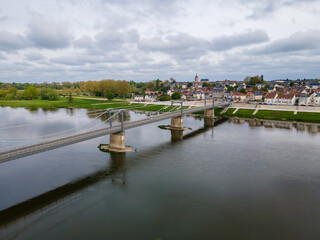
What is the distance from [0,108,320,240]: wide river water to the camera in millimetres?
15617

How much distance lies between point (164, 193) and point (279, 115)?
185 feet

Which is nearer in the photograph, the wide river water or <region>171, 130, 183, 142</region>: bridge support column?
the wide river water

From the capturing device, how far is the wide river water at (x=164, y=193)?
15.6m

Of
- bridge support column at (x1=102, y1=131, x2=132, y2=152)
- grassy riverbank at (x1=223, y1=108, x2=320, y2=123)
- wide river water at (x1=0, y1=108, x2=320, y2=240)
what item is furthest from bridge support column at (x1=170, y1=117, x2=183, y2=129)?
grassy riverbank at (x1=223, y1=108, x2=320, y2=123)

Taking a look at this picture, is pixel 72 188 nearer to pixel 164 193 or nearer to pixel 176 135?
pixel 164 193

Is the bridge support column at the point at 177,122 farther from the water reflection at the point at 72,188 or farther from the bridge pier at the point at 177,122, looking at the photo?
the water reflection at the point at 72,188

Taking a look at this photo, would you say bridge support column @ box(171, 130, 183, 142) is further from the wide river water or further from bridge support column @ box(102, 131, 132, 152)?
bridge support column @ box(102, 131, 132, 152)

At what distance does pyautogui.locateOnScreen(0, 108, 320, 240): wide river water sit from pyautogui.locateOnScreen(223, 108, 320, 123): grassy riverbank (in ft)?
96.7

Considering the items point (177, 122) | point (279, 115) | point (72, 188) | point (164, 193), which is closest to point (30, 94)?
point (177, 122)

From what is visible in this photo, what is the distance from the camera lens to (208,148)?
35.1 m

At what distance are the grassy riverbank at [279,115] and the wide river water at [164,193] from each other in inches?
1161

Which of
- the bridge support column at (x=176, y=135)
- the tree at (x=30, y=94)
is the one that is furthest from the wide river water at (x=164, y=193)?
the tree at (x=30, y=94)

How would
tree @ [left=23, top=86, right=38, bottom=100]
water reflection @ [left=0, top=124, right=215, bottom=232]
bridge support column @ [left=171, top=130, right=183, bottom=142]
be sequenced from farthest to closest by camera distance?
tree @ [left=23, top=86, right=38, bottom=100], bridge support column @ [left=171, top=130, right=183, bottom=142], water reflection @ [left=0, top=124, right=215, bottom=232]

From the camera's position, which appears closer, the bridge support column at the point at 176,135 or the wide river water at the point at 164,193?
the wide river water at the point at 164,193
